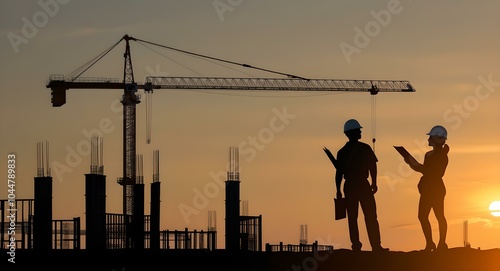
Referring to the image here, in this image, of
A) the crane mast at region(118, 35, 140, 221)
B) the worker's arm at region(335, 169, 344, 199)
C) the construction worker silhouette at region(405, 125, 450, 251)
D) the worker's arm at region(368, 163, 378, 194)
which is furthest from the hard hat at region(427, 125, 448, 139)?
the crane mast at region(118, 35, 140, 221)

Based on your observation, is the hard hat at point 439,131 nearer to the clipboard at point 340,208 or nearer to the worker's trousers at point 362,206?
the worker's trousers at point 362,206

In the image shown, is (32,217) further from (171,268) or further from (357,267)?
(357,267)

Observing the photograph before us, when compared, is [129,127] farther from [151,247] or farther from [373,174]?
[373,174]

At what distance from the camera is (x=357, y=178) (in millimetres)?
18766

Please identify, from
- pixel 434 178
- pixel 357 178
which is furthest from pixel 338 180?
pixel 434 178

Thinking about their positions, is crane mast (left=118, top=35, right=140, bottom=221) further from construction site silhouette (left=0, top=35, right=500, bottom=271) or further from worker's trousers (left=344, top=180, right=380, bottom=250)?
worker's trousers (left=344, top=180, right=380, bottom=250)

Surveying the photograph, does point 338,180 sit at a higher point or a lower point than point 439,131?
lower

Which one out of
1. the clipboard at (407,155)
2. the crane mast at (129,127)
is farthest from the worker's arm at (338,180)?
the crane mast at (129,127)

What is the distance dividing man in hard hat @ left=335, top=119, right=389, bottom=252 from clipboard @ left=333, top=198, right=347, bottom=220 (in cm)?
10

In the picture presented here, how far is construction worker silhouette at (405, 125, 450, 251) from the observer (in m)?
19.1

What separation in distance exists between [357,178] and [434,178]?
134 cm

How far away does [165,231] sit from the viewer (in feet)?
158

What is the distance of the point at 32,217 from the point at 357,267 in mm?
21475

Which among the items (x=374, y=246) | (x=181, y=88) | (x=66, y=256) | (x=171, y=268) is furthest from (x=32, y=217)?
(x=181, y=88)
